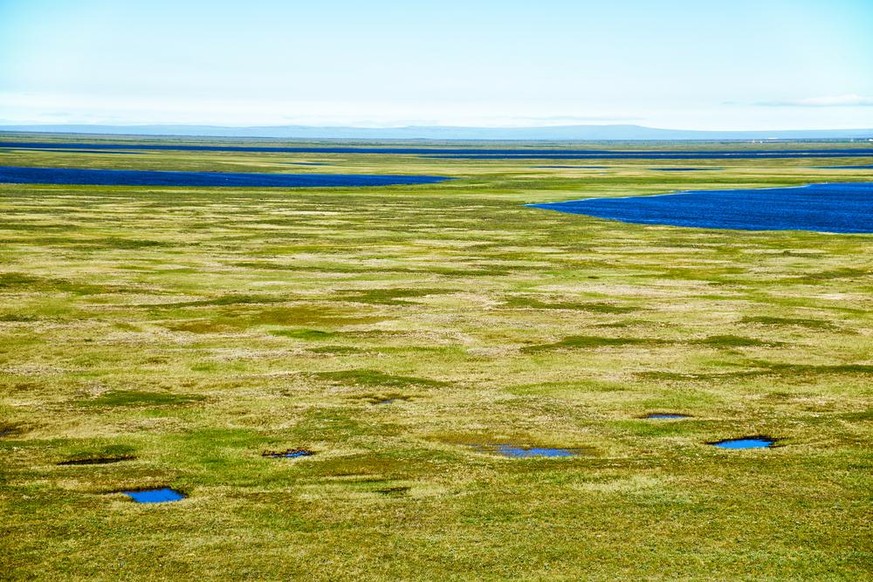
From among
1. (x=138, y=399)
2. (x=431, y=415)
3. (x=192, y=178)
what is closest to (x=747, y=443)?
(x=431, y=415)

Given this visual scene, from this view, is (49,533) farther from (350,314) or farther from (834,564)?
(350,314)

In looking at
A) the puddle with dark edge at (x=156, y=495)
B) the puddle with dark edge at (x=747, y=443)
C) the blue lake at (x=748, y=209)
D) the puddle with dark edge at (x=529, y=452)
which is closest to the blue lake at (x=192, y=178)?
the blue lake at (x=748, y=209)

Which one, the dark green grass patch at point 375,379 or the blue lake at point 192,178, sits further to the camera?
the blue lake at point 192,178

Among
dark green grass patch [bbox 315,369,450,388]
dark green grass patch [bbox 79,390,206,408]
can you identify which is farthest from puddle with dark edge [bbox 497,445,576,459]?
dark green grass patch [bbox 79,390,206,408]

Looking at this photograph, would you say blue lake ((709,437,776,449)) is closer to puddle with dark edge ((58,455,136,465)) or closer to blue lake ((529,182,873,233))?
puddle with dark edge ((58,455,136,465))

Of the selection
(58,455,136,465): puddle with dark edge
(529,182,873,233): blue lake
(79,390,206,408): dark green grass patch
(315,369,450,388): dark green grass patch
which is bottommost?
(529,182,873,233): blue lake

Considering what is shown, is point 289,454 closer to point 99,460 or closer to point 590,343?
point 99,460

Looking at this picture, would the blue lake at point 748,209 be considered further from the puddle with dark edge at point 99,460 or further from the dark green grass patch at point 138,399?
the puddle with dark edge at point 99,460
